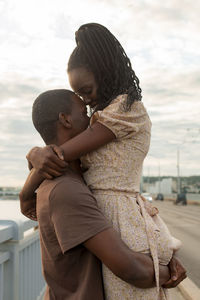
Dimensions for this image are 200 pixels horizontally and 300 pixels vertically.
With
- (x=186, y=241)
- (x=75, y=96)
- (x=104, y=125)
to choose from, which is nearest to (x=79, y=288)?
(x=104, y=125)

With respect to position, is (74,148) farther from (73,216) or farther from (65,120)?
(73,216)

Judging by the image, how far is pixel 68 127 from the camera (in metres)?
2.00

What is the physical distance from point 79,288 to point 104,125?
64cm

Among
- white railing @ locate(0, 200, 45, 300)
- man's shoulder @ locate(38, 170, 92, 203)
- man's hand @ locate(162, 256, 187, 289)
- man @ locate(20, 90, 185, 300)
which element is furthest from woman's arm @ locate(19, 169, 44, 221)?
man's hand @ locate(162, 256, 187, 289)

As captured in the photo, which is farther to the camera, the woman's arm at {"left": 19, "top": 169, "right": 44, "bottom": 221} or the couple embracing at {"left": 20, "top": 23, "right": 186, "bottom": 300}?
the woman's arm at {"left": 19, "top": 169, "right": 44, "bottom": 221}

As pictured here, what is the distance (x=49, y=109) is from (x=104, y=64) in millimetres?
322

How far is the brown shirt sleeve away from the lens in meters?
1.72

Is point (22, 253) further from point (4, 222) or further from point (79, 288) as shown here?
point (79, 288)

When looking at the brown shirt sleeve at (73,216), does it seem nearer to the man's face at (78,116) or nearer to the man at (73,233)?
the man at (73,233)

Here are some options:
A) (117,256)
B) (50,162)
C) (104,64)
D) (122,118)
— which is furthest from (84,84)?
(117,256)

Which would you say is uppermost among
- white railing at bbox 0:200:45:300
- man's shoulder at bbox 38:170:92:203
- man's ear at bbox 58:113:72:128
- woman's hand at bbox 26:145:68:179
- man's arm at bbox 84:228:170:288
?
man's ear at bbox 58:113:72:128

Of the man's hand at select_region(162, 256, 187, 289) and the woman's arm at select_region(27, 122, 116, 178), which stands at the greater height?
the woman's arm at select_region(27, 122, 116, 178)

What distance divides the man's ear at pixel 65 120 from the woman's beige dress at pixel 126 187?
0.10 metres

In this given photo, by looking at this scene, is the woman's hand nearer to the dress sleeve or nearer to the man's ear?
the man's ear
